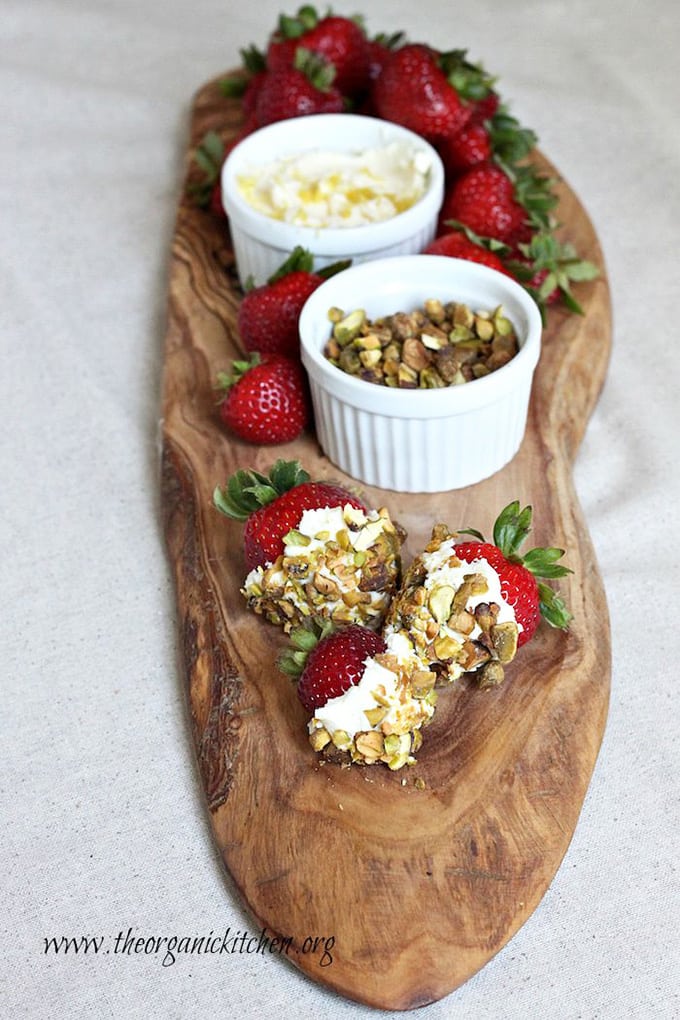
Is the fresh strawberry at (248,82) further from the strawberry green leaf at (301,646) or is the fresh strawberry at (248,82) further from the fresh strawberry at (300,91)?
the strawberry green leaf at (301,646)

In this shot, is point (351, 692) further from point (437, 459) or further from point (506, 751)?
point (437, 459)

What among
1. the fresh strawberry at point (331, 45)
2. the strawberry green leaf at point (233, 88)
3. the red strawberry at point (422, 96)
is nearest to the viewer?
the red strawberry at point (422, 96)

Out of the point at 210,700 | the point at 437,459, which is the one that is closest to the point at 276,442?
the point at 437,459

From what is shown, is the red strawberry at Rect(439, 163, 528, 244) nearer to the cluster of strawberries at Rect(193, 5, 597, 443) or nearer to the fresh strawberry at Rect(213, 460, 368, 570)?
the cluster of strawberries at Rect(193, 5, 597, 443)

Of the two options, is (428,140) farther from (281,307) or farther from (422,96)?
(281,307)

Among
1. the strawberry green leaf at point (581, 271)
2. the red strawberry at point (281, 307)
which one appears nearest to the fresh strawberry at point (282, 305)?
the red strawberry at point (281, 307)

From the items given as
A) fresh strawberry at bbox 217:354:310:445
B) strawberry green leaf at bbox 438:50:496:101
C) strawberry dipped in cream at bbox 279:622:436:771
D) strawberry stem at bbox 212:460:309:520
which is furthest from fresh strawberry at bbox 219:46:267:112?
strawberry dipped in cream at bbox 279:622:436:771

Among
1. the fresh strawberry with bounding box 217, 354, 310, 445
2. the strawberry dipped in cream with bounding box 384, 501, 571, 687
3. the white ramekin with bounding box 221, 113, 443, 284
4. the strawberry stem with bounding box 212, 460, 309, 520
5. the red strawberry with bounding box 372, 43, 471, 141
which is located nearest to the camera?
the strawberry dipped in cream with bounding box 384, 501, 571, 687
